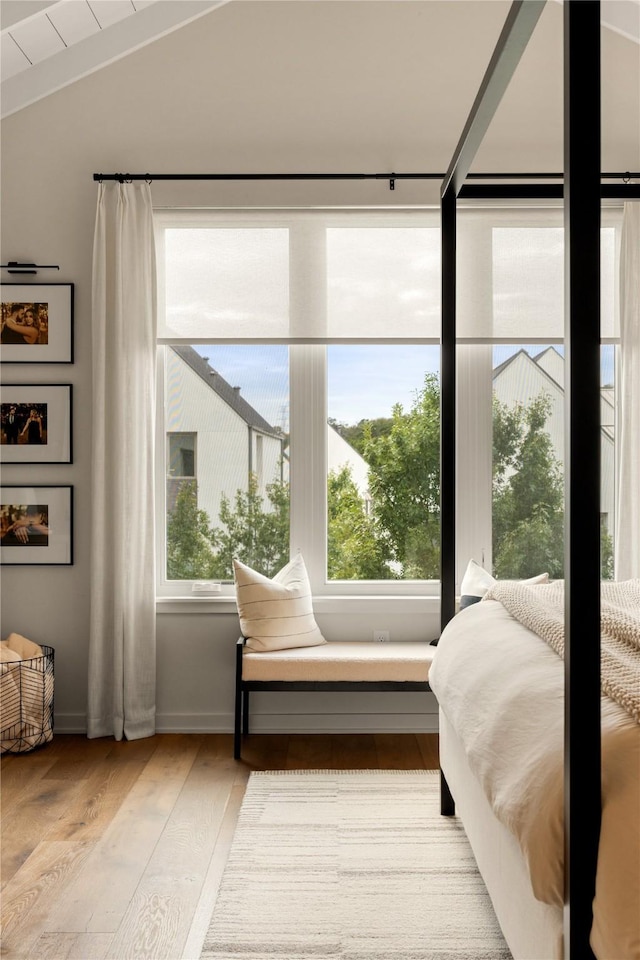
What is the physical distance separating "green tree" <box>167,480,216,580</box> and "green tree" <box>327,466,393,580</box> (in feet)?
2.02

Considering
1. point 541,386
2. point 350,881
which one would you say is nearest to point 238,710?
point 350,881

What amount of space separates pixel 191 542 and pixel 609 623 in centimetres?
244

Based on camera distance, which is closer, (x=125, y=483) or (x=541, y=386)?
(x=125, y=483)

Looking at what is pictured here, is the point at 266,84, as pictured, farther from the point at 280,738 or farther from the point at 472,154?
the point at 280,738

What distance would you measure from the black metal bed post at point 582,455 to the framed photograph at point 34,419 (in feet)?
9.84

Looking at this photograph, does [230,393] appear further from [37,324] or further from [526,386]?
[526,386]

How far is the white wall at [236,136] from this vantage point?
3684 millimetres

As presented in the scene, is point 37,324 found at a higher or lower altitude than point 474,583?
higher

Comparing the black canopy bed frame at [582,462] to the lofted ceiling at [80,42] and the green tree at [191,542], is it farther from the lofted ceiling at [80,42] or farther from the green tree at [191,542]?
the lofted ceiling at [80,42]

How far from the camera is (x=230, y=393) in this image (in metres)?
3.82

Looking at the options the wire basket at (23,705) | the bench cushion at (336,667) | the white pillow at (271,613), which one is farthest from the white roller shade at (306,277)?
the wire basket at (23,705)

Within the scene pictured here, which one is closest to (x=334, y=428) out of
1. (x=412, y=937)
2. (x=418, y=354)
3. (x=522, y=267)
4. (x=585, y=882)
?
(x=418, y=354)

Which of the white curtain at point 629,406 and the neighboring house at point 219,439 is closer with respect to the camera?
the white curtain at point 629,406

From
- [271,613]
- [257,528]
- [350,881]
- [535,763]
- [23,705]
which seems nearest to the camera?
[535,763]
